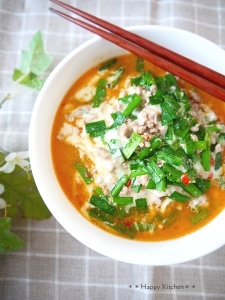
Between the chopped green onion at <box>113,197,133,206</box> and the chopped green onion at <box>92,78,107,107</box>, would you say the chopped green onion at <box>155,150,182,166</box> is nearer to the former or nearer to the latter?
the chopped green onion at <box>113,197,133,206</box>

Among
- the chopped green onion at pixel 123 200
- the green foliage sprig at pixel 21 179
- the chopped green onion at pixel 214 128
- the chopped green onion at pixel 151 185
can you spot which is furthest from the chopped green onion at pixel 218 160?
the green foliage sprig at pixel 21 179

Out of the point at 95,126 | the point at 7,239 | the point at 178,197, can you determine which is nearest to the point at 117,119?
the point at 95,126

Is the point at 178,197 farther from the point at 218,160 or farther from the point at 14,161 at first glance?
the point at 14,161

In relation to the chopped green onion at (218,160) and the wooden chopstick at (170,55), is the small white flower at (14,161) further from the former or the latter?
the chopped green onion at (218,160)

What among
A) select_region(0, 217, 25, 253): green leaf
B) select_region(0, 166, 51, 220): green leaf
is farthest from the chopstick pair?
select_region(0, 217, 25, 253): green leaf

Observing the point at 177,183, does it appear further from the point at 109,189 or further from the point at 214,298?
the point at 214,298

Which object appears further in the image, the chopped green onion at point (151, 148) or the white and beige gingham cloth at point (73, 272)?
the white and beige gingham cloth at point (73, 272)
